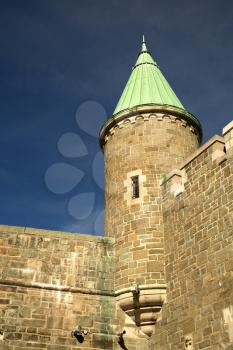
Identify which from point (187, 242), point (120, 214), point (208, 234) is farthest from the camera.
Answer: point (120, 214)

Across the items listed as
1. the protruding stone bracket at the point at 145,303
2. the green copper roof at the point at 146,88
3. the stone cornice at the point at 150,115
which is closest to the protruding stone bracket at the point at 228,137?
the stone cornice at the point at 150,115

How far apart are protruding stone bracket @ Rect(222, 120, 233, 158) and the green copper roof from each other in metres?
4.46

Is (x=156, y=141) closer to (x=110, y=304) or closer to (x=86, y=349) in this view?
(x=110, y=304)

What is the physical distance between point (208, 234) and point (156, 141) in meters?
4.68

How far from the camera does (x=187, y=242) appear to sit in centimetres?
1284

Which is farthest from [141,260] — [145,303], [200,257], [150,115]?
[150,115]

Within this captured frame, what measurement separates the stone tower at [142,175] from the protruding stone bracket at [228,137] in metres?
3.35

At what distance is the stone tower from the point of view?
13.6 meters

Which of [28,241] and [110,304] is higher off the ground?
[28,241]

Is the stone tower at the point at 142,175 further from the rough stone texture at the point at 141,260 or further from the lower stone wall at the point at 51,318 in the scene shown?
the lower stone wall at the point at 51,318

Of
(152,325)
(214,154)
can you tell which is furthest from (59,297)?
(214,154)

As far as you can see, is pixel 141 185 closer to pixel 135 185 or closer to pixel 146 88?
pixel 135 185

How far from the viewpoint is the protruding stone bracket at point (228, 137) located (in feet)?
38.8

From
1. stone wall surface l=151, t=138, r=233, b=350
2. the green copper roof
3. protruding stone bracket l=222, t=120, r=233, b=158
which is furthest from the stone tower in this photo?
protruding stone bracket l=222, t=120, r=233, b=158
